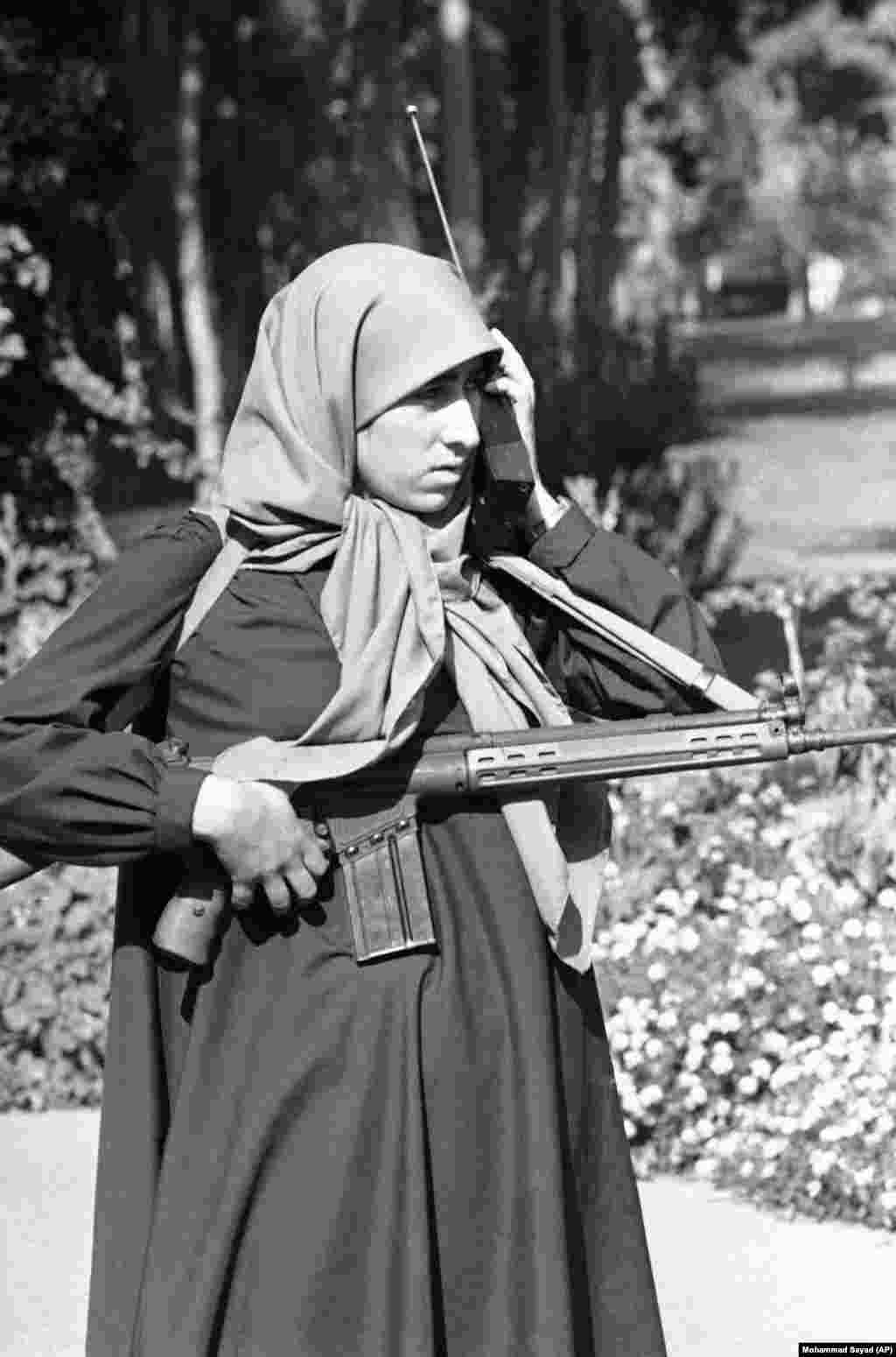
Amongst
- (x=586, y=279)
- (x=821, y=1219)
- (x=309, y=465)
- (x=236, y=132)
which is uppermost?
(x=236, y=132)

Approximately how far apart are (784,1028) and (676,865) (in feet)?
2.74

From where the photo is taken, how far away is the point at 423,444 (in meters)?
3.75

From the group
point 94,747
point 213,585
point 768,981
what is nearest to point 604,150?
point 768,981

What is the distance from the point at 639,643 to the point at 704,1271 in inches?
94.3

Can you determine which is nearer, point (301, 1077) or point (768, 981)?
point (301, 1077)

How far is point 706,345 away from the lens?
5628 cm

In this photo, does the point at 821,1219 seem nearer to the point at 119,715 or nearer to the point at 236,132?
the point at 119,715

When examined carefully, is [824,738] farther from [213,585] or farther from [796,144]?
[796,144]

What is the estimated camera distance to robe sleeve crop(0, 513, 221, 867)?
3.67m

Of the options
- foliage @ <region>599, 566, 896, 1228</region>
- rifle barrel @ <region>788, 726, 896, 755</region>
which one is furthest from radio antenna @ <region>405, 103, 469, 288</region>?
foliage @ <region>599, 566, 896, 1228</region>

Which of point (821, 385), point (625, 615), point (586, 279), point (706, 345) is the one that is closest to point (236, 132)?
point (586, 279)

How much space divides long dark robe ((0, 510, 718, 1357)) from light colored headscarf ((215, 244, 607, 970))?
7 centimetres

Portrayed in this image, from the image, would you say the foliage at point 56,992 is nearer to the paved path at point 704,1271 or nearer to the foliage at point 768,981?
the paved path at point 704,1271

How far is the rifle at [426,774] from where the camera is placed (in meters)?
3.74
